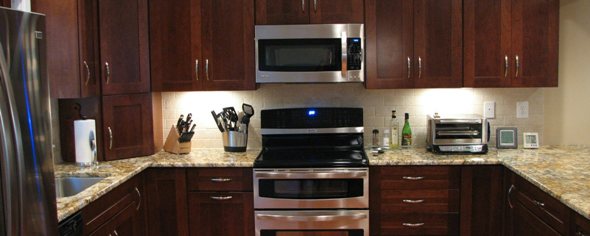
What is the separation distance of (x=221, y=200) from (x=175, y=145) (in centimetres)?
58

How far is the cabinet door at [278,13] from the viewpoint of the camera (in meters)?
3.38

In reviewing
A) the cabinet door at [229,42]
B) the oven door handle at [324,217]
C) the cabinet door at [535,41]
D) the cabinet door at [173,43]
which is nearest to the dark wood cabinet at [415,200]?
the oven door handle at [324,217]

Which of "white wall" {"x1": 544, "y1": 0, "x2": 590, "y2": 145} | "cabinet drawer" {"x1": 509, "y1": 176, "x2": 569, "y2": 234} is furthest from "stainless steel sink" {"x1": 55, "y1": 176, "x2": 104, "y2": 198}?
"white wall" {"x1": 544, "y1": 0, "x2": 590, "y2": 145}

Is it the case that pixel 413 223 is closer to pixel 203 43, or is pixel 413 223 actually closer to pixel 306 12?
pixel 306 12

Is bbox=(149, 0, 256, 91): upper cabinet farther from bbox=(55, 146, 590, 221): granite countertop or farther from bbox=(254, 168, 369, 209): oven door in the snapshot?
bbox=(254, 168, 369, 209): oven door

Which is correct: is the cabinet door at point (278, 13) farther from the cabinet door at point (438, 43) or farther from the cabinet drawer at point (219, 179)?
the cabinet drawer at point (219, 179)

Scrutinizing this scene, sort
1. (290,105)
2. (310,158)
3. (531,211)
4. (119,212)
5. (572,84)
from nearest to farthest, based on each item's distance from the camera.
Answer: (531,211) < (119,212) < (310,158) < (572,84) < (290,105)

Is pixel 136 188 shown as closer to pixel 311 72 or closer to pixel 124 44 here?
pixel 124 44

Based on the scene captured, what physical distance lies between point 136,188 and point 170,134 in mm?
631

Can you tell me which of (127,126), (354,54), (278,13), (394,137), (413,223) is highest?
(278,13)

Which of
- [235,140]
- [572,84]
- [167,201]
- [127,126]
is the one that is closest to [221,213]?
[167,201]

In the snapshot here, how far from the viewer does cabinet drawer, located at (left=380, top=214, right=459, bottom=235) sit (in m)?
3.23

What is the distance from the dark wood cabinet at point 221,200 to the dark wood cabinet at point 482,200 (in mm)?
1332

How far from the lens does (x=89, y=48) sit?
302 centimetres
